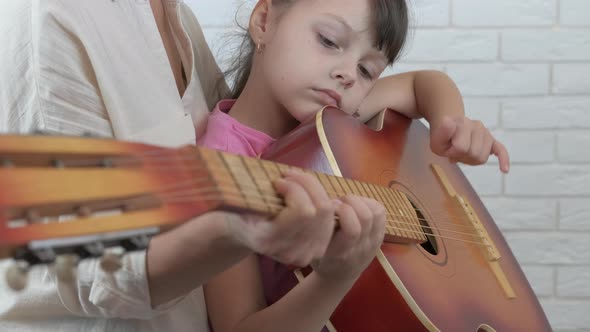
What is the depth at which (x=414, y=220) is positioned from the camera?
96cm

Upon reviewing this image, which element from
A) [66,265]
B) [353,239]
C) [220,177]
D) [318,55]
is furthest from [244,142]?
[66,265]

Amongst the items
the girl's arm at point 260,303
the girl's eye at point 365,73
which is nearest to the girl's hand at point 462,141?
the girl's eye at point 365,73

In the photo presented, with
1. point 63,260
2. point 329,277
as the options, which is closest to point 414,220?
point 329,277

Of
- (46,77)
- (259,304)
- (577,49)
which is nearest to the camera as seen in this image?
(46,77)

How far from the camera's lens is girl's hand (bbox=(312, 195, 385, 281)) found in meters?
0.70

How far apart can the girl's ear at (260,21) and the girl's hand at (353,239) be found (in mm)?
434

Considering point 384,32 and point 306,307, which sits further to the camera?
point 384,32

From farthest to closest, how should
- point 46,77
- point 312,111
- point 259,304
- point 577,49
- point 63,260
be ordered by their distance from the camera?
point 577,49
point 312,111
point 259,304
point 46,77
point 63,260

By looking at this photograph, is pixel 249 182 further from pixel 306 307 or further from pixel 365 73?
pixel 365 73

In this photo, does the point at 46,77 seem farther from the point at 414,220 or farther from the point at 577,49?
the point at 577,49

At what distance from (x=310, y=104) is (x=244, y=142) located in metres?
0.10

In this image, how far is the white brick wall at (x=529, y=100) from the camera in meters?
1.83

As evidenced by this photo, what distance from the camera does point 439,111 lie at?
48.2 inches

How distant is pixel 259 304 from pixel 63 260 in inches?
18.8
